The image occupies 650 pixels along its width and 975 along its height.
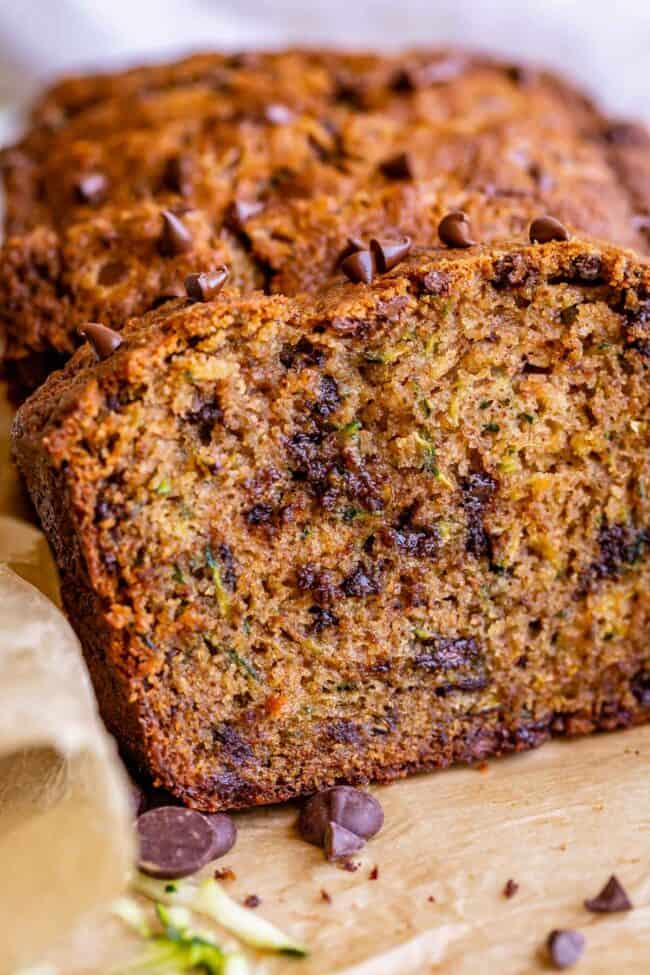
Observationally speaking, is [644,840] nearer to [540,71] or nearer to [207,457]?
[207,457]

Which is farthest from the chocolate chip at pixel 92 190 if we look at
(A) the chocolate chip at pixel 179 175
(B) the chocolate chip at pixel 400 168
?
(B) the chocolate chip at pixel 400 168

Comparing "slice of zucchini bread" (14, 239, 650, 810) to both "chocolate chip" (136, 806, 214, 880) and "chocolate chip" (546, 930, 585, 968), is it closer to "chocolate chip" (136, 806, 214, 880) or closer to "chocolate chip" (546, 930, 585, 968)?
"chocolate chip" (136, 806, 214, 880)

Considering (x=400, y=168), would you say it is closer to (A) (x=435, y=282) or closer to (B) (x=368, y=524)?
(A) (x=435, y=282)

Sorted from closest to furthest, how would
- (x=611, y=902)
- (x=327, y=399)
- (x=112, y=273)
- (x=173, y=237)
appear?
(x=611, y=902)
(x=327, y=399)
(x=173, y=237)
(x=112, y=273)

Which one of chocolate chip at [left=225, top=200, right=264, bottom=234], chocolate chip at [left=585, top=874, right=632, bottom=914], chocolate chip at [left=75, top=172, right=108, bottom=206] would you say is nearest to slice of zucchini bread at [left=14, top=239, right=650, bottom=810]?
chocolate chip at [left=225, top=200, right=264, bottom=234]

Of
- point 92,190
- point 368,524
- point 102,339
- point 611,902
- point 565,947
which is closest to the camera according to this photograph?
point 565,947

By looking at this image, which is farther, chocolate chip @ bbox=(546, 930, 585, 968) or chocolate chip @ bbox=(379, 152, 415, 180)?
chocolate chip @ bbox=(379, 152, 415, 180)

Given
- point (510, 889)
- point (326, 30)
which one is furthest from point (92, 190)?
point (326, 30)
